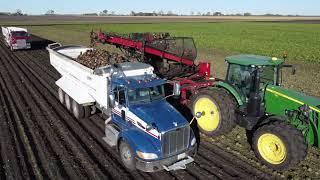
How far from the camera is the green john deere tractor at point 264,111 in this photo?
9141 millimetres

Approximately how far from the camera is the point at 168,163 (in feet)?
29.9

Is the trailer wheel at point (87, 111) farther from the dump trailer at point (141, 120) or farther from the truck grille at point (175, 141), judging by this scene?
the truck grille at point (175, 141)

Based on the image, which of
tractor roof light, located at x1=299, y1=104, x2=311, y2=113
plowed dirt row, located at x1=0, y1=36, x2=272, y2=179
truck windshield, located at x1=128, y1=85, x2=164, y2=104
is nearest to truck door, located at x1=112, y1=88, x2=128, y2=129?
truck windshield, located at x1=128, y1=85, x2=164, y2=104

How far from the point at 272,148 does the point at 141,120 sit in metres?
3.99

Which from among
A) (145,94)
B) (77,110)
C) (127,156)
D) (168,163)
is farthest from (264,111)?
(77,110)

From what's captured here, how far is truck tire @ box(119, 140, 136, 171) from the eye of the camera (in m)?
9.24

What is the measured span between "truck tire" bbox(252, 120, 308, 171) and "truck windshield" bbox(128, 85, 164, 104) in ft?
10.9

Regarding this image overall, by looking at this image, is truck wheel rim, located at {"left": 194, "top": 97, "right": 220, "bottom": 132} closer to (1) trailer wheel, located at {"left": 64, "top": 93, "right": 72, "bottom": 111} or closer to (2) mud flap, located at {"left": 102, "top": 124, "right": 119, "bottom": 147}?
(2) mud flap, located at {"left": 102, "top": 124, "right": 119, "bottom": 147}

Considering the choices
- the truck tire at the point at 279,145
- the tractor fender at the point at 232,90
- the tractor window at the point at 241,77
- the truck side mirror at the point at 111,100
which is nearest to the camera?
the truck tire at the point at 279,145

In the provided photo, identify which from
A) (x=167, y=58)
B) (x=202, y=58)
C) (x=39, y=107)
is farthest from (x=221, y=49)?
(x=39, y=107)

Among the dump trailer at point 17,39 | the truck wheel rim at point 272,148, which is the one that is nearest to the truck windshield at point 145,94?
the truck wheel rim at point 272,148

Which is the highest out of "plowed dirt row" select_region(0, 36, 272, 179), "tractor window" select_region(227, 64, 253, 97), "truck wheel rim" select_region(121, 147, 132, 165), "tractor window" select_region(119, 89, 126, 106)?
"tractor window" select_region(227, 64, 253, 97)

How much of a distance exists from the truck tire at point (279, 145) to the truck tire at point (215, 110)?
1384mm

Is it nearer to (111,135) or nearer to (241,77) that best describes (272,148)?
(241,77)
